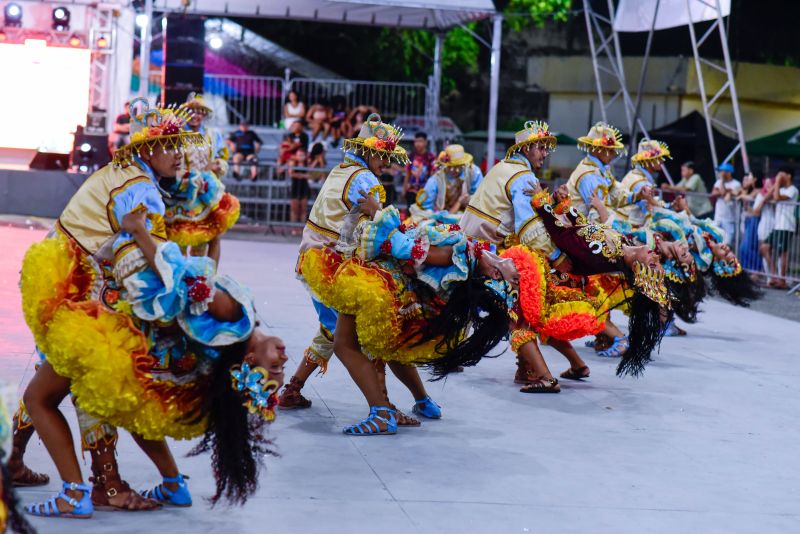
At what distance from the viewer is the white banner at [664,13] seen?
17375mm

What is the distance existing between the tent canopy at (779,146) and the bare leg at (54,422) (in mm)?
17112

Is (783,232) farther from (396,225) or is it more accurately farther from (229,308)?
(229,308)

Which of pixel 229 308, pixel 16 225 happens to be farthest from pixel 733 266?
pixel 16 225

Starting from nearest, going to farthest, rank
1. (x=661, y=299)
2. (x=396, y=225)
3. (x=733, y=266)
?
(x=396, y=225) < (x=661, y=299) < (x=733, y=266)

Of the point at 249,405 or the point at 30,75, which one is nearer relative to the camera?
the point at 249,405

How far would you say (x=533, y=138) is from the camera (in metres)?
7.92

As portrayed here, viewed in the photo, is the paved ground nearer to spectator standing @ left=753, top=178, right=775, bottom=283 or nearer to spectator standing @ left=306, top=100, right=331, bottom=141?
spectator standing @ left=753, top=178, right=775, bottom=283

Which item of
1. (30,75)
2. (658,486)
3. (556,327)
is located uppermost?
(30,75)

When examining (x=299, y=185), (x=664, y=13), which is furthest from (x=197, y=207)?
(x=664, y=13)

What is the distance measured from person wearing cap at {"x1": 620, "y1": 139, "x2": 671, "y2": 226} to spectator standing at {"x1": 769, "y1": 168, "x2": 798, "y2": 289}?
4.58m

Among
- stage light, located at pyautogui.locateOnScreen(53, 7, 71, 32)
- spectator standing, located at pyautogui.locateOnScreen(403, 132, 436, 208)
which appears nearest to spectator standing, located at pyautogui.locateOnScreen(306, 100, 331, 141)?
spectator standing, located at pyautogui.locateOnScreen(403, 132, 436, 208)

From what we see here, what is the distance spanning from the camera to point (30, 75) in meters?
22.2

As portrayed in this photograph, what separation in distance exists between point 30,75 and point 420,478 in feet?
61.5

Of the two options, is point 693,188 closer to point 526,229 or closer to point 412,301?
point 526,229
